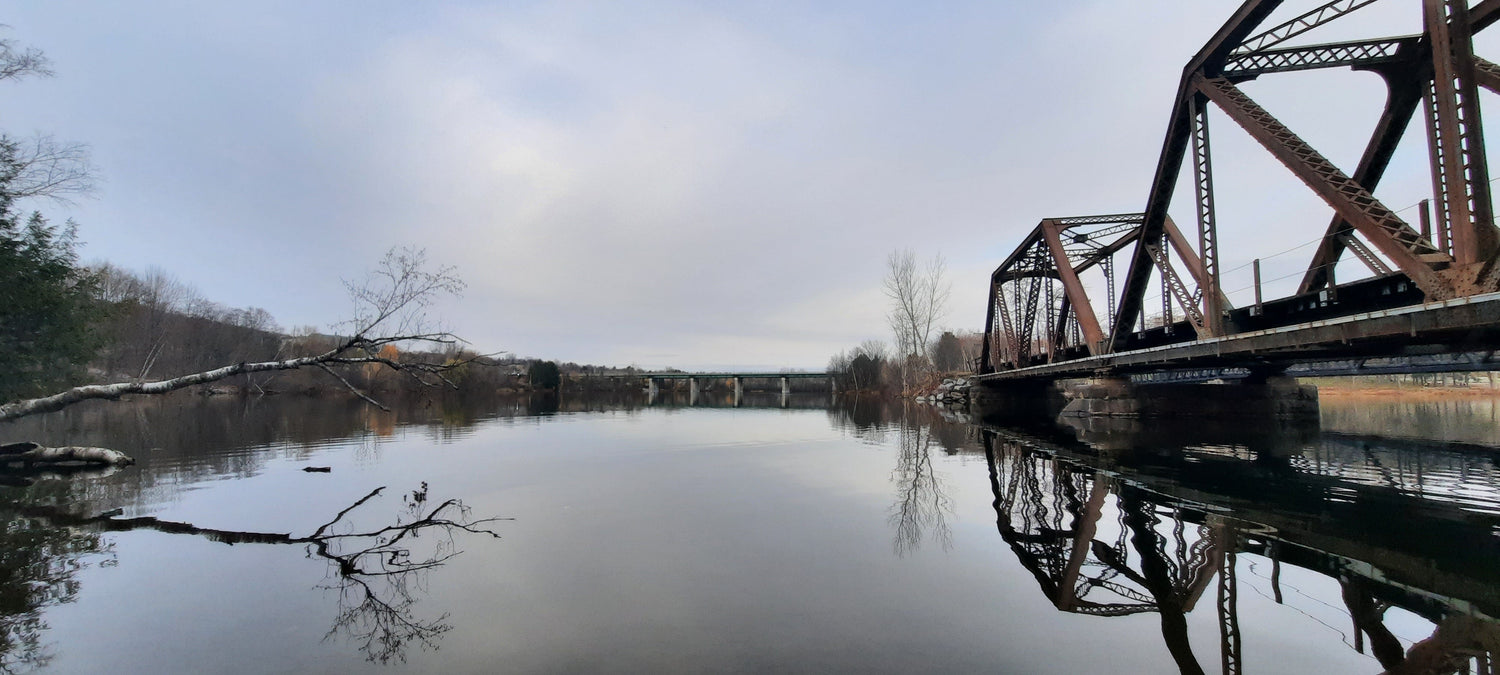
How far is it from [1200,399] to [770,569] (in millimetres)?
26007

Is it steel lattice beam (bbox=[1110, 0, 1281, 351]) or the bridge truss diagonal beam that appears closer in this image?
the bridge truss diagonal beam

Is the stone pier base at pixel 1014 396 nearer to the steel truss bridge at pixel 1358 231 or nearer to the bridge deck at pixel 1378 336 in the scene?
the steel truss bridge at pixel 1358 231

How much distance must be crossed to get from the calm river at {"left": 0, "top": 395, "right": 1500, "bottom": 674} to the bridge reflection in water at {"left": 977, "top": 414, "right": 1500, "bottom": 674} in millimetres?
47

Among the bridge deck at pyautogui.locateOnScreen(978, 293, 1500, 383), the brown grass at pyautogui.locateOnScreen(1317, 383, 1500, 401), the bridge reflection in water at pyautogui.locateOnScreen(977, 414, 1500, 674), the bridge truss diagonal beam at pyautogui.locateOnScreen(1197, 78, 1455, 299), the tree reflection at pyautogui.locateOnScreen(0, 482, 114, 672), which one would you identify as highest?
the bridge truss diagonal beam at pyautogui.locateOnScreen(1197, 78, 1455, 299)

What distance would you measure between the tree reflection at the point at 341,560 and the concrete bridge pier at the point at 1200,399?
24439 millimetres

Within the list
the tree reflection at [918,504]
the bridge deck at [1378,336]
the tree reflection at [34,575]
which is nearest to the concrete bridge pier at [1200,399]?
the bridge deck at [1378,336]

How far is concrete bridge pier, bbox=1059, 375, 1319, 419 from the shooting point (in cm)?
2330

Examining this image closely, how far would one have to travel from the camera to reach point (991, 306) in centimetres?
4281

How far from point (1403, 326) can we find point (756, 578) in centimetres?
1150

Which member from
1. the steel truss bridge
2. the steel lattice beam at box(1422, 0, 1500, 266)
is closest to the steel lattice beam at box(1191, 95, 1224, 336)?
the steel truss bridge

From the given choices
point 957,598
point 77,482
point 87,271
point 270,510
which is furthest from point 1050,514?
point 87,271

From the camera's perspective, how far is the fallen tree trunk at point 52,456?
14.3 meters

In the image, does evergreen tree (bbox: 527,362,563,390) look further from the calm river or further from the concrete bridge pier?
the calm river

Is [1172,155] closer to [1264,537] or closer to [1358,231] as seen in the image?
[1358,231]
